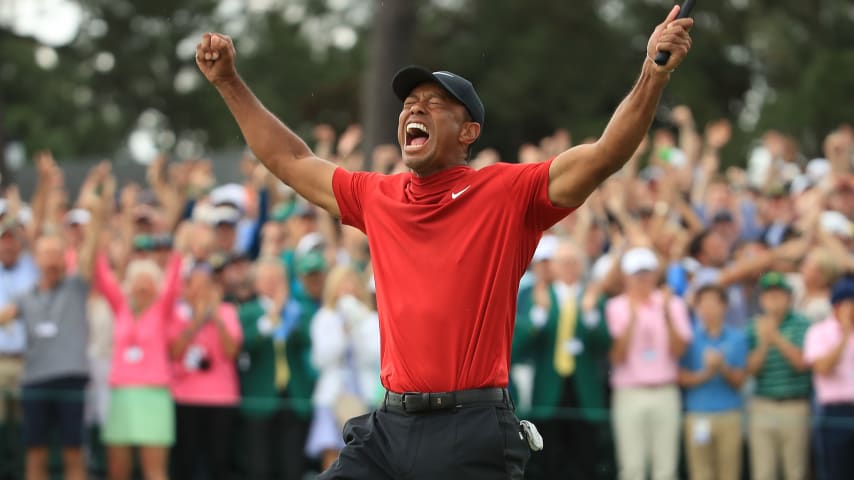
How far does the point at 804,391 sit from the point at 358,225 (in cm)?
563

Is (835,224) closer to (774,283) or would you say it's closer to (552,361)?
(774,283)

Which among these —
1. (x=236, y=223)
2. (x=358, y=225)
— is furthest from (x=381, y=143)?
(x=358, y=225)

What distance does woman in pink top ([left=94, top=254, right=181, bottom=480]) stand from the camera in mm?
11555

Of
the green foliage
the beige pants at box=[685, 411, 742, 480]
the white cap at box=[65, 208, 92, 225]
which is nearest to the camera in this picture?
the beige pants at box=[685, 411, 742, 480]

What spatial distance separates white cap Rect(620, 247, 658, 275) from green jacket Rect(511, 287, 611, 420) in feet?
1.13

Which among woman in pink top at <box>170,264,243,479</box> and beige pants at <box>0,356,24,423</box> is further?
beige pants at <box>0,356,24,423</box>

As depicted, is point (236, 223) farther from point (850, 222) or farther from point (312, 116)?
point (312, 116)

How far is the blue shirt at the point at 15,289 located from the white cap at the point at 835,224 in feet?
20.3

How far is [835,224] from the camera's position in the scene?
456 inches

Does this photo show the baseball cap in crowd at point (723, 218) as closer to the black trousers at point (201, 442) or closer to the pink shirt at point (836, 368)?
the pink shirt at point (836, 368)

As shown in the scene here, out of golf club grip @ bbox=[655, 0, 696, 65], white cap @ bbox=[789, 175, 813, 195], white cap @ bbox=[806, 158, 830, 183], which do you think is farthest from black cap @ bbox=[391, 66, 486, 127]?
white cap @ bbox=[806, 158, 830, 183]

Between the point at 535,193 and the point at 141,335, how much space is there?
6.46 m

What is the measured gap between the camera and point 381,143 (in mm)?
18547

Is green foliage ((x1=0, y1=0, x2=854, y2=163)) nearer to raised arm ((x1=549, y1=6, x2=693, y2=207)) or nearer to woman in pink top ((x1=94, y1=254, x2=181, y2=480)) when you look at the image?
woman in pink top ((x1=94, y1=254, x2=181, y2=480))
